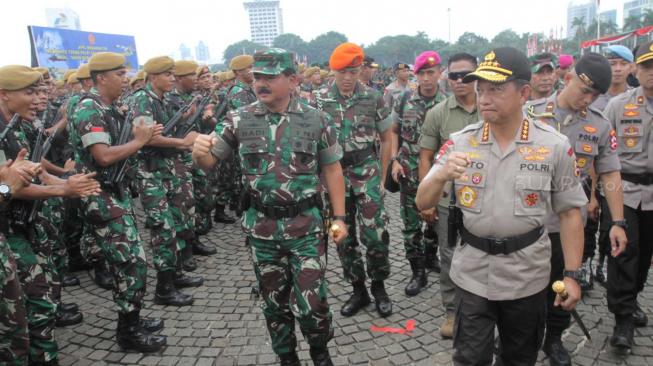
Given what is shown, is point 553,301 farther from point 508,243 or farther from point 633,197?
point 508,243

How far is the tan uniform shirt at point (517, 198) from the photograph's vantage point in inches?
94.8

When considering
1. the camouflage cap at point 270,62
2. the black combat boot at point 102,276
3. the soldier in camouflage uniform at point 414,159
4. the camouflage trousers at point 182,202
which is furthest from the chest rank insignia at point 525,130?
the black combat boot at point 102,276

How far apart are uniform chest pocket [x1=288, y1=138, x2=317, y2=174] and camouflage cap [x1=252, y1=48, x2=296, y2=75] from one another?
1.64 ft

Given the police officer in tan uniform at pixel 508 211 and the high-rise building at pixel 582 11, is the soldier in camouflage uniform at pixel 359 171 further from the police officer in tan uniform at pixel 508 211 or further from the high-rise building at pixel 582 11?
the high-rise building at pixel 582 11

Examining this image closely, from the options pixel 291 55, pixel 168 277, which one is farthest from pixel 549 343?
pixel 168 277

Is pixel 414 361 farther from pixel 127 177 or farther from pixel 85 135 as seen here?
pixel 85 135

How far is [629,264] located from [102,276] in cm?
560

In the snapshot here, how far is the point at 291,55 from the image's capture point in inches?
124

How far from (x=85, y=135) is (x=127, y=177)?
569 millimetres

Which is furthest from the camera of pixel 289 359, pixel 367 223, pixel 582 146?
pixel 367 223

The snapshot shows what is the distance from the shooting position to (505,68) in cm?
238

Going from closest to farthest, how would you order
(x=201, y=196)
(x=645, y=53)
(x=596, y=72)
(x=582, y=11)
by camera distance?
(x=596, y=72) < (x=645, y=53) < (x=201, y=196) < (x=582, y=11)

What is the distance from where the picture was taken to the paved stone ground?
11.9 ft

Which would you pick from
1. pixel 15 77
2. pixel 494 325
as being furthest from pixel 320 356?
pixel 15 77
